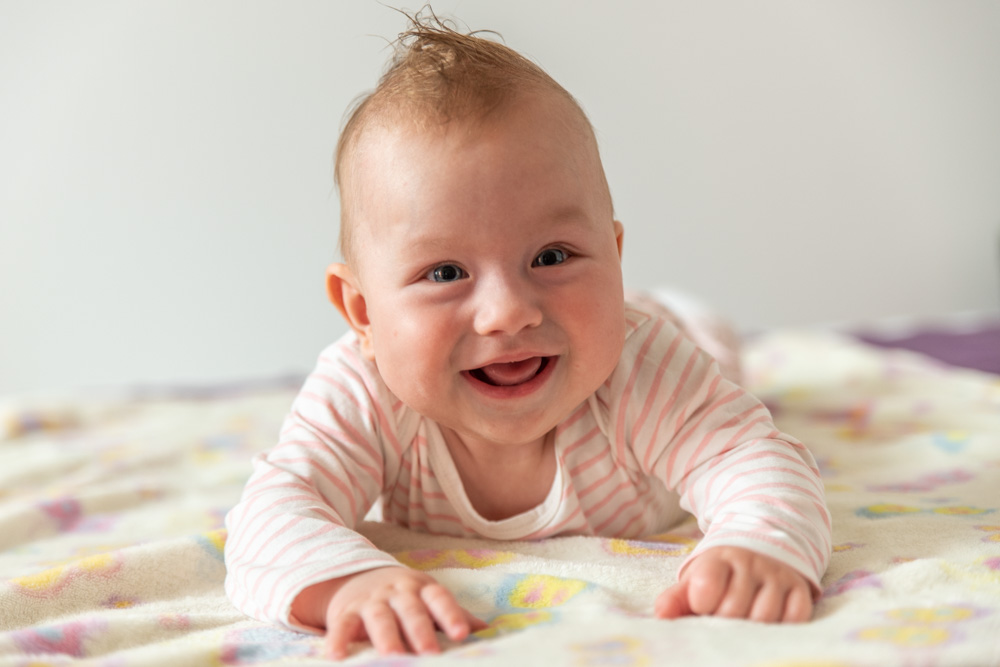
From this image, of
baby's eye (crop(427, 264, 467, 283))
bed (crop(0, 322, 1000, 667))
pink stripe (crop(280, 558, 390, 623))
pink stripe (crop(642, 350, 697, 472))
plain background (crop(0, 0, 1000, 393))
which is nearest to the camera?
bed (crop(0, 322, 1000, 667))

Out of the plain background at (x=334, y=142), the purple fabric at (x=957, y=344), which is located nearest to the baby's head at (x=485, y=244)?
the purple fabric at (x=957, y=344)

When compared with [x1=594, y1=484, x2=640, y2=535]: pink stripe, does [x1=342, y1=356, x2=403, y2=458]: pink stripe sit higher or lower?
higher

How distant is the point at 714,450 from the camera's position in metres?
0.90

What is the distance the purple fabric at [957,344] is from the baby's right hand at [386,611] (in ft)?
5.17

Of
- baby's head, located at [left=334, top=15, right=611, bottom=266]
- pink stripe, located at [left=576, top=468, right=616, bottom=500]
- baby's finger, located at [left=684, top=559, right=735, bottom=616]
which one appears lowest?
pink stripe, located at [left=576, top=468, right=616, bottom=500]

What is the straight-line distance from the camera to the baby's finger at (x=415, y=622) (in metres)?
0.66

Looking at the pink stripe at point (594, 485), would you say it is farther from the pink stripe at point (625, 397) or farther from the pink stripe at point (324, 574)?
the pink stripe at point (324, 574)

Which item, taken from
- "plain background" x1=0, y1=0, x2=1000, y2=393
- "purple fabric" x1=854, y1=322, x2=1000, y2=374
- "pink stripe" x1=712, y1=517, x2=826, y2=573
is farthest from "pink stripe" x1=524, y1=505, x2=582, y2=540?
"plain background" x1=0, y1=0, x2=1000, y2=393

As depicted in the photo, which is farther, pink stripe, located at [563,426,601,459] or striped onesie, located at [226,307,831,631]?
pink stripe, located at [563,426,601,459]

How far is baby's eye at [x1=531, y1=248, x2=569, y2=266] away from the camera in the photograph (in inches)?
33.2

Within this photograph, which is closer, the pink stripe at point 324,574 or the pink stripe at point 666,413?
the pink stripe at point 324,574

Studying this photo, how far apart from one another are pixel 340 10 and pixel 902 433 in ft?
6.45

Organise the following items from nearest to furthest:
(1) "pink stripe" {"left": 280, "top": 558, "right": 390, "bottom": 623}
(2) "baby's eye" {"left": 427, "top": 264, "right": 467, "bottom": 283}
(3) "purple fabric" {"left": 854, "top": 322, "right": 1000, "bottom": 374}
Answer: (1) "pink stripe" {"left": 280, "top": 558, "right": 390, "bottom": 623} → (2) "baby's eye" {"left": 427, "top": 264, "right": 467, "bottom": 283} → (3) "purple fabric" {"left": 854, "top": 322, "right": 1000, "bottom": 374}

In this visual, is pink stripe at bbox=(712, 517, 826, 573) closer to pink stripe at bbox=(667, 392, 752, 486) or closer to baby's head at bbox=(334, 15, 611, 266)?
pink stripe at bbox=(667, 392, 752, 486)
